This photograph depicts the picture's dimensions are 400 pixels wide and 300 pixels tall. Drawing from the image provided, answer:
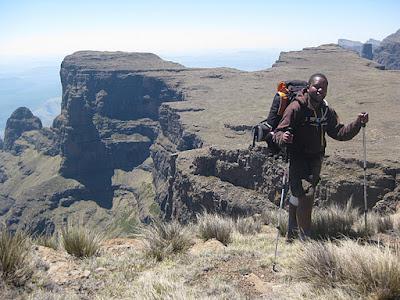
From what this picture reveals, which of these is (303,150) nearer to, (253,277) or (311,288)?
(253,277)

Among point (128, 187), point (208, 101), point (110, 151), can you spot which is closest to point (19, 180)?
point (110, 151)

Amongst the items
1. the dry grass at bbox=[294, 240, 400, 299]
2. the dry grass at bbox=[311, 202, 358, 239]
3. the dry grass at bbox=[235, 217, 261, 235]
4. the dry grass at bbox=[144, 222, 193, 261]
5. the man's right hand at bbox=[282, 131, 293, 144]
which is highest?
the man's right hand at bbox=[282, 131, 293, 144]

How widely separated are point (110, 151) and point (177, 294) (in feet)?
561

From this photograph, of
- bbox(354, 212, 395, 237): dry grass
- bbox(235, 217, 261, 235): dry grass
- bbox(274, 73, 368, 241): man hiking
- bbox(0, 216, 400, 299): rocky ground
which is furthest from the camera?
bbox(235, 217, 261, 235): dry grass

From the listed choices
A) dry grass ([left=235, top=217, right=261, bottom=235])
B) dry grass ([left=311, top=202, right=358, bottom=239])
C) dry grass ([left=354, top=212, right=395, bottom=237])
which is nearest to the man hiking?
dry grass ([left=311, top=202, right=358, bottom=239])

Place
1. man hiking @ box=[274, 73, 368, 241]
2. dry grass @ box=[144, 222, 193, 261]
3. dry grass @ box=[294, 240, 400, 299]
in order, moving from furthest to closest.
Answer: dry grass @ box=[144, 222, 193, 261], man hiking @ box=[274, 73, 368, 241], dry grass @ box=[294, 240, 400, 299]

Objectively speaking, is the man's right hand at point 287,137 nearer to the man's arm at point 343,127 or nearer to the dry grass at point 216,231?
the man's arm at point 343,127

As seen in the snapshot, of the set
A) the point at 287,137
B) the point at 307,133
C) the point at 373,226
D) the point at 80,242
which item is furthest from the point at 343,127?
the point at 80,242

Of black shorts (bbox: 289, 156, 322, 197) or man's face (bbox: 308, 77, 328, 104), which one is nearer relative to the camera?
man's face (bbox: 308, 77, 328, 104)

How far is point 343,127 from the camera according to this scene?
28.3ft

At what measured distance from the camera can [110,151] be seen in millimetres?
172750

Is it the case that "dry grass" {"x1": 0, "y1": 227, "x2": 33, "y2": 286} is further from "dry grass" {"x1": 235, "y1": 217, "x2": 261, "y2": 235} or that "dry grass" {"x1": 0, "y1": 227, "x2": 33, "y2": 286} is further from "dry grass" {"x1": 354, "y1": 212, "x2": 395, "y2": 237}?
"dry grass" {"x1": 354, "y1": 212, "x2": 395, "y2": 237}

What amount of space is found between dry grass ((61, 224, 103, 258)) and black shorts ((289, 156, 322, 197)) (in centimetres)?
395

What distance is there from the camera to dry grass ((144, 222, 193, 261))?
8.13 meters
